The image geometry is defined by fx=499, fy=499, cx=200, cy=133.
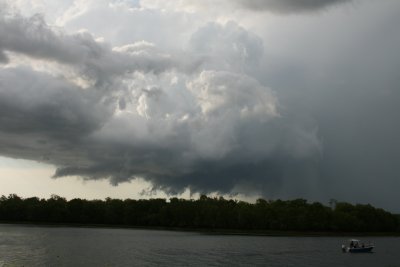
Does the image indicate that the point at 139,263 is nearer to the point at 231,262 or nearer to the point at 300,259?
the point at 231,262

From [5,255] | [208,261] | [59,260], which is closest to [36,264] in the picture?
[59,260]

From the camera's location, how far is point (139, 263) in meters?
99.8

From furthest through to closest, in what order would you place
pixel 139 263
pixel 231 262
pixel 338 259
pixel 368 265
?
pixel 338 259 < pixel 368 265 < pixel 231 262 < pixel 139 263

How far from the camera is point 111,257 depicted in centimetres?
11050

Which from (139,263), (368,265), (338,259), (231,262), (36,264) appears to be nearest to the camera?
(36,264)

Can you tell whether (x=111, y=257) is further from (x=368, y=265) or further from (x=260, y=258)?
(x=368, y=265)

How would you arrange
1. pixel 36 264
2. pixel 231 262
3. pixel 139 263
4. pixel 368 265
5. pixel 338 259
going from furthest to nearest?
pixel 338 259 → pixel 368 265 → pixel 231 262 → pixel 139 263 → pixel 36 264

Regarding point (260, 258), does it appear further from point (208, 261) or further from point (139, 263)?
point (139, 263)

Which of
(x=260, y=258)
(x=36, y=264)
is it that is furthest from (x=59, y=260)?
(x=260, y=258)

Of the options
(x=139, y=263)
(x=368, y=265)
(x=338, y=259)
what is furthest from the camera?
(x=338, y=259)

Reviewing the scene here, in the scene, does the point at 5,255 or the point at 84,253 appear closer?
→ the point at 5,255

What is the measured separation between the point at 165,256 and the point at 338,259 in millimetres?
45642

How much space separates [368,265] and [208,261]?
37364mm

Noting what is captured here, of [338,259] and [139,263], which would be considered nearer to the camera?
[139,263]
